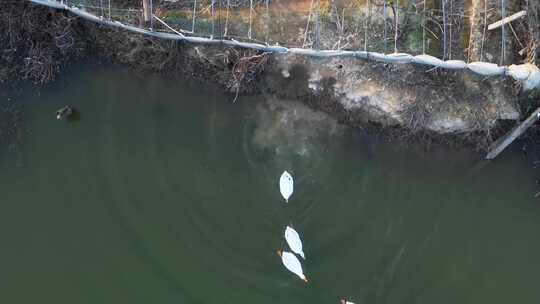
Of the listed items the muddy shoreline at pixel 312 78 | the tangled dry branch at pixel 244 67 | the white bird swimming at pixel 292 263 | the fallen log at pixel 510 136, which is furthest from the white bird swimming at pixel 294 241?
the fallen log at pixel 510 136

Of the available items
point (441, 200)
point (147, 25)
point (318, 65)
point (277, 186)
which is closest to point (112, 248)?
point (277, 186)

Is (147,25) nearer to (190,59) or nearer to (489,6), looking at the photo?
(190,59)

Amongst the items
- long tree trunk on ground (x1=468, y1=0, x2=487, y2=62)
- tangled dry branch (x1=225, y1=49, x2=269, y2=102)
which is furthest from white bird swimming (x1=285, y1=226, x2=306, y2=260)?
long tree trunk on ground (x1=468, y1=0, x2=487, y2=62)

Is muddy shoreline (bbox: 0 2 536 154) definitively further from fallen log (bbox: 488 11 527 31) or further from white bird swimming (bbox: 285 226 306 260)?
white bird swimming (bbox: 285 226 306 260)

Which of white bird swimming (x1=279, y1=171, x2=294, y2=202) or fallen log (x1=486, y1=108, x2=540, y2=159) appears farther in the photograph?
white bird swimming (x1=279, y1=171, x2=294, y2=202)

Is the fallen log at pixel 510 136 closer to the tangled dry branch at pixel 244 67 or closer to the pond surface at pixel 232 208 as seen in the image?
the pond surface at pixel 232 208
